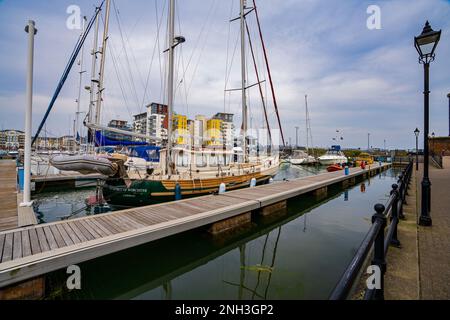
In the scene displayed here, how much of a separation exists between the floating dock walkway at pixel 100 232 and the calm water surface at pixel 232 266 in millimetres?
722

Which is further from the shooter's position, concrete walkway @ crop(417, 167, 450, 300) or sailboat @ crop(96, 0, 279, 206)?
sailboat @ crop(96, 0, 279, 206)

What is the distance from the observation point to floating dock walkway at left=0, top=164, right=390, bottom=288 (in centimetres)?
381

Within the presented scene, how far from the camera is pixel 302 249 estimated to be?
6.39m

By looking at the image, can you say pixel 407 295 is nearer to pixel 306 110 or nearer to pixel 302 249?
pixel 302 249

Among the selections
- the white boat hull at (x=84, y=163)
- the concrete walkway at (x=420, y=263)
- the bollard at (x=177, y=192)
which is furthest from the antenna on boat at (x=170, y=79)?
the concrete walkway at (x=420, y=263)

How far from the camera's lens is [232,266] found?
18.3 feet

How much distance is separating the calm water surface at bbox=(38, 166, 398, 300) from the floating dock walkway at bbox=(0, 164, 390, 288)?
0.72 metres

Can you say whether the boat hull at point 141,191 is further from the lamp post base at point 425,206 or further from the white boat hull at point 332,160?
the white boat hull at point 332,160

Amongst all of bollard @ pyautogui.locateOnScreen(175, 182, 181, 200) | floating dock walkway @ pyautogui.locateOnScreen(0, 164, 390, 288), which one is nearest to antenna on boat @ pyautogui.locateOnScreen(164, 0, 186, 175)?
bollard @ pyautogui.locateOnScreen(175, 182, 181, 200)

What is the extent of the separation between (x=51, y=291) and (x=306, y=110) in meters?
51.9

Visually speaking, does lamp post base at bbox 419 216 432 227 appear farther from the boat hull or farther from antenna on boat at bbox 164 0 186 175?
antenna on boat at bbox 164 0 186 175

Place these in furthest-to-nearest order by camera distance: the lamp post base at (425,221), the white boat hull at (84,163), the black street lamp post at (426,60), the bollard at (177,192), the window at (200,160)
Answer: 1. the window at (200,160)
2. the bollard at (177,192)
3. the white boat hull at (84,163)
4. the lamp post base at (425,221)
5. the black street lamp post at (426,60)

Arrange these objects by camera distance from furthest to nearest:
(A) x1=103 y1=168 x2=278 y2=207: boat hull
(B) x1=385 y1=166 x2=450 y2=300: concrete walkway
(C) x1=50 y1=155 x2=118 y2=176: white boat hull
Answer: (A) x1=103 y1=168 x2=278 y2=207: boat hull, (C) x1=50 y1=155 x2=118 y2=176: white boat hull, (B) x1=385 y1=166 x2=450 y2=300: concrete walkway

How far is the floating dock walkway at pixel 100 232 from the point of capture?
150 inches
